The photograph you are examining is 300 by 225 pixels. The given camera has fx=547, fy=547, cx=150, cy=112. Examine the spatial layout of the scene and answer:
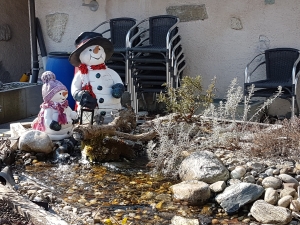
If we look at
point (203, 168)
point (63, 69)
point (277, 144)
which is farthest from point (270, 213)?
point (63, 69)

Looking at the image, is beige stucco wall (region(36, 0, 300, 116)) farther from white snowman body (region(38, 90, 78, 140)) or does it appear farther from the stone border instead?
the stone border

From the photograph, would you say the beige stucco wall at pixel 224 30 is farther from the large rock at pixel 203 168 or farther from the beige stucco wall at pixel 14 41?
the large rock at pixel 203 168

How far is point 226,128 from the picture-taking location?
511 centimetres

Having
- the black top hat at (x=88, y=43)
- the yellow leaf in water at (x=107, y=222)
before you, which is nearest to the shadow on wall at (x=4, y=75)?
the black top hat at (x=88, y=43)

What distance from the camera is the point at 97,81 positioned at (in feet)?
17.9

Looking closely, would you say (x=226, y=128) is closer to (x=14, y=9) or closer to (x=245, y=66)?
(x=245, y=66)

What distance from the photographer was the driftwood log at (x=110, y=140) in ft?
15.6

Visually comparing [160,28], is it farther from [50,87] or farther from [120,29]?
[50,87]

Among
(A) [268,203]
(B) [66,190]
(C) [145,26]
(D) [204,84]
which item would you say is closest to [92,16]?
(C) [145,26]

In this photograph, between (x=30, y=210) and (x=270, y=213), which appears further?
(x=270, y=213)

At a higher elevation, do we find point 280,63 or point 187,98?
point 280,63

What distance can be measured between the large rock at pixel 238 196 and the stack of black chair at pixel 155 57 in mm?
2569

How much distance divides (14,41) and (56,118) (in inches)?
200

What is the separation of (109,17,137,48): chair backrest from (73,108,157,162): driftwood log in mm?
2301
